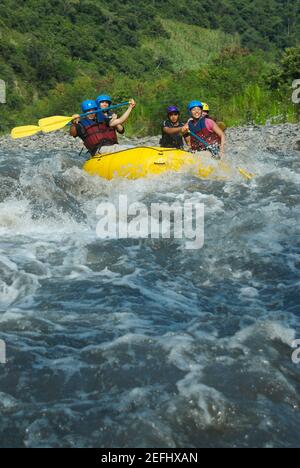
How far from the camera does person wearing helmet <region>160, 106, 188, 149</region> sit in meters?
9.98

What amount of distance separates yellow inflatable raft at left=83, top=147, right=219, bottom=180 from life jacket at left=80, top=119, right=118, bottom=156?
1068 mm

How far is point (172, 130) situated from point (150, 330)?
6.21m

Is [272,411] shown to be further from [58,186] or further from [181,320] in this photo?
[58,186]

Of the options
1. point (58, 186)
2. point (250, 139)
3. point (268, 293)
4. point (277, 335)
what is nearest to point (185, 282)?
point (268, 293)

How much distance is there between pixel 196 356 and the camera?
153 inches

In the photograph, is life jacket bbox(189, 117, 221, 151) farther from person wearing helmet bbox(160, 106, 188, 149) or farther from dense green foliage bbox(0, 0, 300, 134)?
dense green foliage bbox(0, 0, 300, 134)

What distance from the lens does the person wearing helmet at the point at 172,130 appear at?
9977 millimetres

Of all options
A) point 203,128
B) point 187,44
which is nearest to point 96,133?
point 203,128

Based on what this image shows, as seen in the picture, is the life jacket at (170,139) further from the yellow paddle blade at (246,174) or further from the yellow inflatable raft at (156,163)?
the yellow paddle blade at (246,174)

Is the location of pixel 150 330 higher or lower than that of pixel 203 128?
lower

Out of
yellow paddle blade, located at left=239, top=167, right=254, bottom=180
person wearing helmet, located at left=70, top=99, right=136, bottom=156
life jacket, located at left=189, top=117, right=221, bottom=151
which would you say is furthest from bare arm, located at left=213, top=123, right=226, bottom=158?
person wearing helmet, located at left=70, top=99, right=136, bottom=156

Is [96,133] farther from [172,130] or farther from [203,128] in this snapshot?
[203,128]

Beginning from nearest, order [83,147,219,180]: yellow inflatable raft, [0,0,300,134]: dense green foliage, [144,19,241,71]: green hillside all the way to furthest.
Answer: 1. [83,147,219,180]: yellow inflatable raft
2. [0,0,300,134]: dense green foliage
3. [144,19,241,71]: green hillside

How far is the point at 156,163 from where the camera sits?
873 cm
